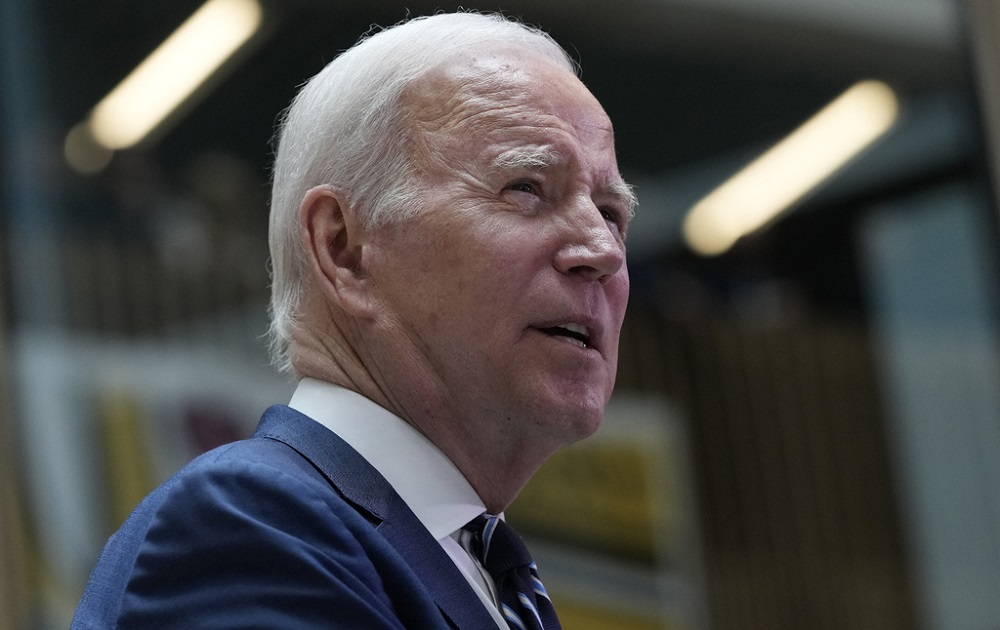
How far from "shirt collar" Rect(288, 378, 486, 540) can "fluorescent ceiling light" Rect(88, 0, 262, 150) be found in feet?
9.24

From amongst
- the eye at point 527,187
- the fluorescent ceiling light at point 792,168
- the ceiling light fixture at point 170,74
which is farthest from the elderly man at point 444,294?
the fluorescent ceiling light at point 792,168

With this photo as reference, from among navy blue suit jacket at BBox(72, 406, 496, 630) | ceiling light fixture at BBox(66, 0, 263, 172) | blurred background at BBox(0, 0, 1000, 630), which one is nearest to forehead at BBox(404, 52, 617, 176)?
navy blue suit jacket at BBox(72, 406, 496, 630)

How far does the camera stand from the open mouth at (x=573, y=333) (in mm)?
1357

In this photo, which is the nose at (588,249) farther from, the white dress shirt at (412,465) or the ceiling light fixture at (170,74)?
the ceiling light fixture at (170,74)

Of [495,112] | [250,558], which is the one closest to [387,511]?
[250,558]

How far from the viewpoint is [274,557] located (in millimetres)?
1021

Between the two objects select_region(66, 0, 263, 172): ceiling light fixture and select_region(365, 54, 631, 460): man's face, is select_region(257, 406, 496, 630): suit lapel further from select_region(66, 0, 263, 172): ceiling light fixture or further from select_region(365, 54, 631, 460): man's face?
select_region(66, 0, 263, 172): ceiling light fixture

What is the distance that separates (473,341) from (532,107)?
0.26 m

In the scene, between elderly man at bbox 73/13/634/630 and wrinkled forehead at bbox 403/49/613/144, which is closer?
elderly man at bbox 73/13/634/630

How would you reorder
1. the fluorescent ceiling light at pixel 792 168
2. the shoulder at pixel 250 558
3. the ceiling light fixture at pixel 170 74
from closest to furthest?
the shoulder at pixel 250 558
the ceiling light fixture at pixel 170 74
the fluorescent ceiling light at pixel 792 168

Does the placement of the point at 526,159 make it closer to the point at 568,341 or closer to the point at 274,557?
the point at 568,341

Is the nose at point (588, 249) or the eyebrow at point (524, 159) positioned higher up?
the eyebrow at point (524, 159)

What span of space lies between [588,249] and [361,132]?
0.27 metres

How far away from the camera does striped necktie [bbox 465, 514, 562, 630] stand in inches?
49.9
